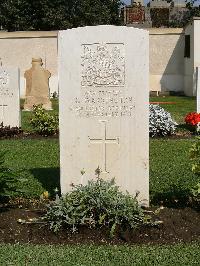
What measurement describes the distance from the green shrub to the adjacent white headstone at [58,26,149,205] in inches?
27.1

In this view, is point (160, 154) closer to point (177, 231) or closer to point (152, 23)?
point (177, 231)

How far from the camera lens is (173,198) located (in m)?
7.09

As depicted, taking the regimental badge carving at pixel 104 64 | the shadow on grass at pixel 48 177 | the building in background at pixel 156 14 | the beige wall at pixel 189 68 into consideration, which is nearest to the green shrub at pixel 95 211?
the regimental badge carving at pixel 104 64

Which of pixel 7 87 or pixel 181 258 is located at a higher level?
pixel 7 87

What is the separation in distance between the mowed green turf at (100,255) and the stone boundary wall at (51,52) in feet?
83.0

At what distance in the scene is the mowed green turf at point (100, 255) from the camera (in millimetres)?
4883

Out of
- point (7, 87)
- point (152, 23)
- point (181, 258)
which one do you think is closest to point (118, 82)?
point (181, 258)

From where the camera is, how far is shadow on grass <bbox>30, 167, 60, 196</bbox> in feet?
25.1

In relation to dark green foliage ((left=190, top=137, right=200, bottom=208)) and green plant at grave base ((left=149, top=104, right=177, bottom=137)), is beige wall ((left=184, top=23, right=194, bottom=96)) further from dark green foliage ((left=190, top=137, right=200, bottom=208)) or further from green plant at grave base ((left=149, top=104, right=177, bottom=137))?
dark green foliage ((left=190, top=137, right=200, bottom=208))

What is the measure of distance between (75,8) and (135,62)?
3700 centimetres

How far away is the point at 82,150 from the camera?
21.5 feet

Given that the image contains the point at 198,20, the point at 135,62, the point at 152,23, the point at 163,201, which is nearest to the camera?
the point at 135,62

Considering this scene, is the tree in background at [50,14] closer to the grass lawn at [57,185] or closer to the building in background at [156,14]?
the building in background at [156,14]

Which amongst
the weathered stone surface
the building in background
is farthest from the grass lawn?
the building in background
